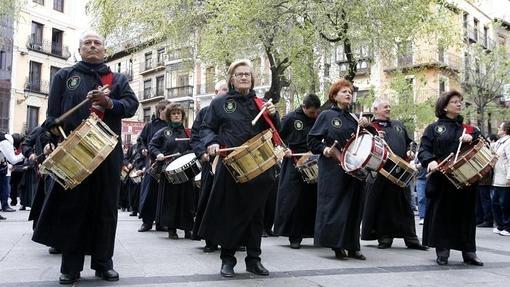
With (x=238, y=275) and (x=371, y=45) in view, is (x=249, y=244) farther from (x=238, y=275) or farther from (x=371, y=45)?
(x=371, y=45)

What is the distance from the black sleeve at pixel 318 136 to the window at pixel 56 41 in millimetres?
40585

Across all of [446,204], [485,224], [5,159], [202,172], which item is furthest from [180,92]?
[446,204]

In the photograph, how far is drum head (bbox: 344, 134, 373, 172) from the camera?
6082mm

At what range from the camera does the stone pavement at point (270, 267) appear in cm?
517

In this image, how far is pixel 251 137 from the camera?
5672 millimetres

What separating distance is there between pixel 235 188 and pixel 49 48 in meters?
41.4

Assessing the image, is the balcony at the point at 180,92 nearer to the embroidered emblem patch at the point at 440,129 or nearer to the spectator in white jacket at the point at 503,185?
the spectator in white jacket at the point at 503,185

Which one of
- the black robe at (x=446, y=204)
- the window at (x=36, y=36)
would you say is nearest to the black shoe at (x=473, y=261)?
the black robe at (x=446, y=204)

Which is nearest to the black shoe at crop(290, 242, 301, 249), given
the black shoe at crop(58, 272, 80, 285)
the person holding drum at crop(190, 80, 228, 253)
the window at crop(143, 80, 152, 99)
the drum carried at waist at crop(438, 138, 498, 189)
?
the person holding drum at crop(190, 80, 228, 253)

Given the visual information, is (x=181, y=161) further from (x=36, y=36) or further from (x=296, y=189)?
(x=36, y=36)

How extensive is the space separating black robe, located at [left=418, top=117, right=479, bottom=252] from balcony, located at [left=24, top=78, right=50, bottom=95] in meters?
39.7

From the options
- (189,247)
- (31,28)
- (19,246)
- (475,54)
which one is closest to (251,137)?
(189,247)

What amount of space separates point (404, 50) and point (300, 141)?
944 centimetres

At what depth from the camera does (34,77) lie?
4297cm
